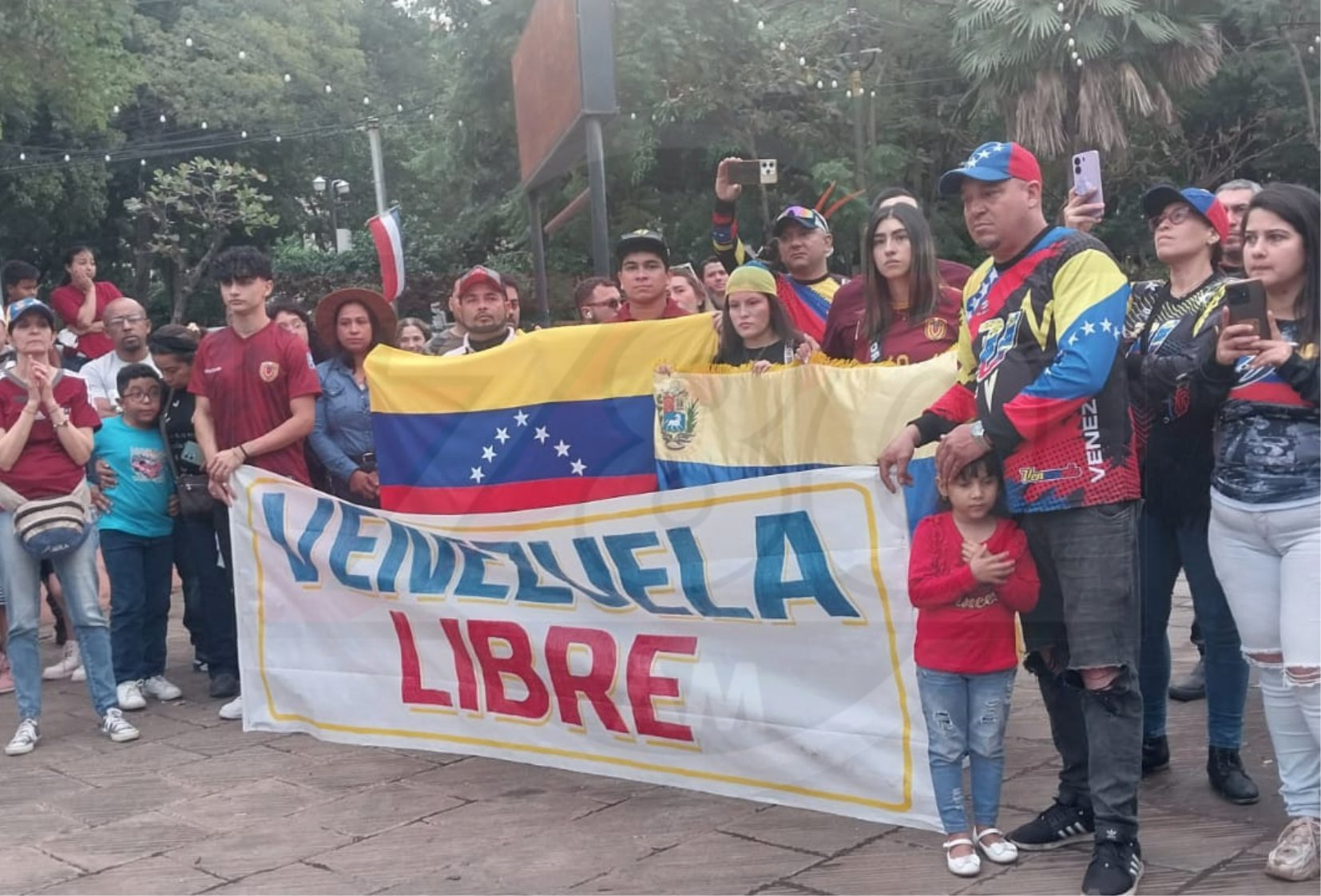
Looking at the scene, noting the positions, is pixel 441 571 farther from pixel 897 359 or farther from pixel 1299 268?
pixel 1299 268

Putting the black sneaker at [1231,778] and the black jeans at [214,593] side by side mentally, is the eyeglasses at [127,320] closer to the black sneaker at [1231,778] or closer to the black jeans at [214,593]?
the black jeans at [214,593]

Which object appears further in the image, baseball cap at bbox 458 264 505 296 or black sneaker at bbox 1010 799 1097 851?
baseball cap at bbox 458 264 505 296

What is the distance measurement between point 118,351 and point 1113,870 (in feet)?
19.0

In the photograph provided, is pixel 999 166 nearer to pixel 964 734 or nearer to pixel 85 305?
pixel 964 734

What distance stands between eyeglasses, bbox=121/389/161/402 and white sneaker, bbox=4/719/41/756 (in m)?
1.52

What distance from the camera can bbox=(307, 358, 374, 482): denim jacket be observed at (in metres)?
6.36

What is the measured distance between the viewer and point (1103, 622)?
3.64 metres

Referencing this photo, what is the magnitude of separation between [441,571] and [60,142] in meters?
30.2

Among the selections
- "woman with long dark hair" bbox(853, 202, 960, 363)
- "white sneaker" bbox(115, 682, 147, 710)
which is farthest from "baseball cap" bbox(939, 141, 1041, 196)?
"white sneaker" bbox(115, 682, 147, 710)

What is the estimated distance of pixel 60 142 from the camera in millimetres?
31891

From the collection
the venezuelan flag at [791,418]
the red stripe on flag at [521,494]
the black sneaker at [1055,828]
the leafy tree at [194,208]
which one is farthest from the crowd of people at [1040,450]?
the leafy tree at [194,208]

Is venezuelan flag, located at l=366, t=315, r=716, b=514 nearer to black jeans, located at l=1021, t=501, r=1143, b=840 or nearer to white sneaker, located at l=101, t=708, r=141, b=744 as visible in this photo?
white sneaker, located at l=101, t=708, r=141, b=744

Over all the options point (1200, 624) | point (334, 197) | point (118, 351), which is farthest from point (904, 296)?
point (334, 197)

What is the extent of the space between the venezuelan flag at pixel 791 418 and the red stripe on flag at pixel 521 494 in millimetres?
155
